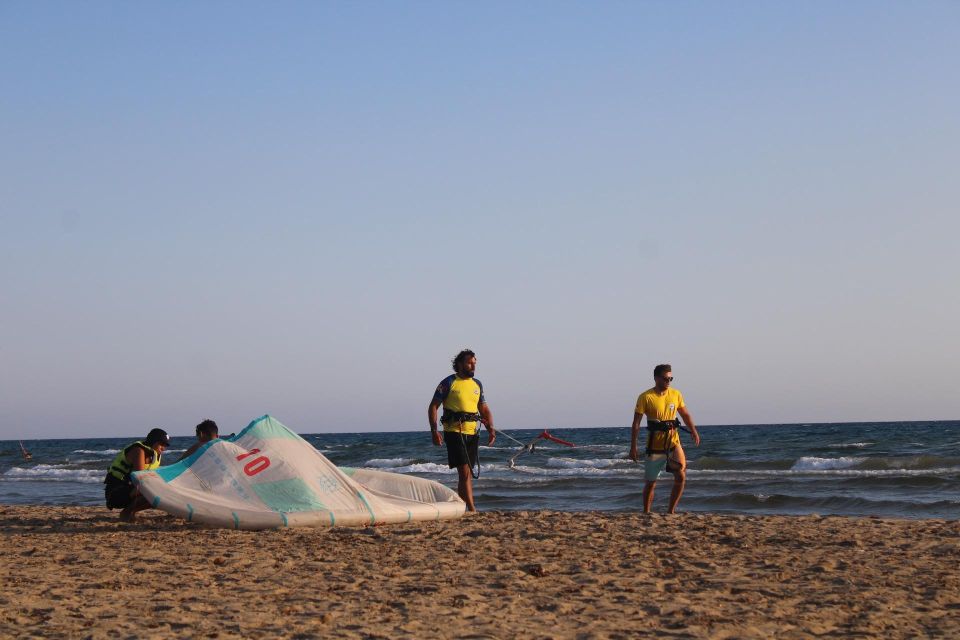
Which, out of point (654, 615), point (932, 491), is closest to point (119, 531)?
point (654, 615)

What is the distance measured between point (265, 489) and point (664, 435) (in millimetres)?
3520

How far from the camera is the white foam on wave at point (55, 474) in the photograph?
23.7 m

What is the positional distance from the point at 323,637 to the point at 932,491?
13707mm

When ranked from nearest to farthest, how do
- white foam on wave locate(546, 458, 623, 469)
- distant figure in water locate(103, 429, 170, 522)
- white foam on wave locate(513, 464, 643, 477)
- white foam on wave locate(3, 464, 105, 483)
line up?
distant figure in water locate(103, 429, 170, 522) → white foam on wave locate(513, 464, 643, 477) → white foam on wave locate(3, 464, 105, 483) → white foam on wave locate(546, 458, 623, 469)

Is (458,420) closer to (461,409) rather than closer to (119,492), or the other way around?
(461,409)

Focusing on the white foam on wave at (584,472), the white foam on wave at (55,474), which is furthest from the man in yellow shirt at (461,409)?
the white foam on wave at (55,474)

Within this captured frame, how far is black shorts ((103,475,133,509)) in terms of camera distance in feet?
29.8

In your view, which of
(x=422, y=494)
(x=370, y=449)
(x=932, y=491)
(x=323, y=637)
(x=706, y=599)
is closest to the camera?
(x=323, y=637)

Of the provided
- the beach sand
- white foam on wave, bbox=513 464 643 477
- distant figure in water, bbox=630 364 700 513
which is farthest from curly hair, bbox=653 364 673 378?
white foam on wave, bbox=513 464 643 477

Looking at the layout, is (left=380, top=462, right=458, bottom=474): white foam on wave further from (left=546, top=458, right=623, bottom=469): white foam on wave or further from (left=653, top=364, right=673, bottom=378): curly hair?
(left=653, top=364, right=673, bottom=378): curly hair

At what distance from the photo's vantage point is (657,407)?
882 cm

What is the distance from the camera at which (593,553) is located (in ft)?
22.5

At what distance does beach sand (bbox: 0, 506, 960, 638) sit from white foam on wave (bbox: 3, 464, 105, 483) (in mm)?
16035

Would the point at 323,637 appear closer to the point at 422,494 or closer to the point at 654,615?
the point at 654,615
